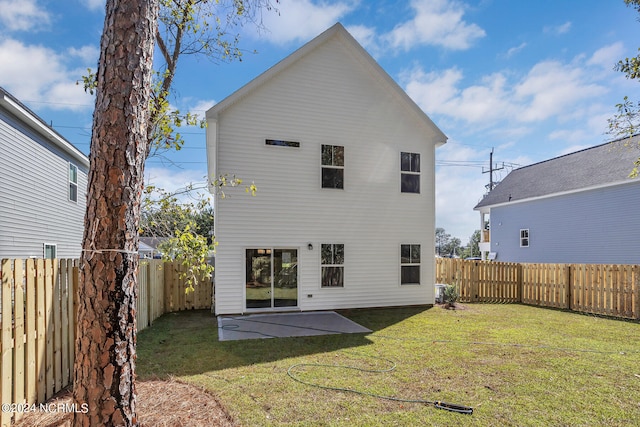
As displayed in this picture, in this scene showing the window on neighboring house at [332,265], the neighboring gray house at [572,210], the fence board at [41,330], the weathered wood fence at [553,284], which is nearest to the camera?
the fence board at [41,330]

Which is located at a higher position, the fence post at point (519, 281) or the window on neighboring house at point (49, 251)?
the window on neighboring house at point (49, 251)

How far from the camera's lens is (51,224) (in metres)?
12.4

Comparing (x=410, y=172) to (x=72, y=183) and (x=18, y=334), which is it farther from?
(x=72, y=183)

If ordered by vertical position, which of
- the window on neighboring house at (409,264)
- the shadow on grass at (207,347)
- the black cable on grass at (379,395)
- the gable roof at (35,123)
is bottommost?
the shadow on grass at (207,347)

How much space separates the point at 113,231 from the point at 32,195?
11.3 m

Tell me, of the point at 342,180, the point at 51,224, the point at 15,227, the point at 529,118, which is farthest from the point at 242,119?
the point at 529,118

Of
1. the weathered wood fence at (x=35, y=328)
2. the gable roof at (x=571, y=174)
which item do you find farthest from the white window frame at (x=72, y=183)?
the gable roof at (x=571, y=174)

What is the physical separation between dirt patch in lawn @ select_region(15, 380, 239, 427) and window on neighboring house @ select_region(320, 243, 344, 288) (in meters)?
6.32

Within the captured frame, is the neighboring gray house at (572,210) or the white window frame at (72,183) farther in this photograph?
the neighboring gray house at (572,210)

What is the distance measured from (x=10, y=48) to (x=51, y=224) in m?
5.95

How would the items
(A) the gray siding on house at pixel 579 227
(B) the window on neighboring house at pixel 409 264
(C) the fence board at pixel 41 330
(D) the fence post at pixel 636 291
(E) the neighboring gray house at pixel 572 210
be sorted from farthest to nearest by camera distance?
(E) the neighboring gray house at pixel 572 210 → (A) the gray siding on house at pixel 579 227 → (B) the window on neighboring house at pixel 409 264 → (D) the fence post at pixel 636 291 → (C) the fence board at pixel 41 330

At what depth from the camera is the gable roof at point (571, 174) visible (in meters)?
15.4

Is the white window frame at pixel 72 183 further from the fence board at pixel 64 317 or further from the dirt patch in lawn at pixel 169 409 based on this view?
the dirt patch in lawn at pixel 169 409

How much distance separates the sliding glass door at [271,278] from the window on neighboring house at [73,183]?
31.0 ft
